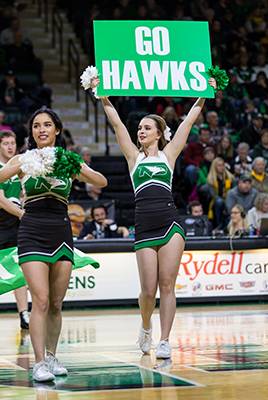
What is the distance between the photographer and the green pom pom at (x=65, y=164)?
7.38m

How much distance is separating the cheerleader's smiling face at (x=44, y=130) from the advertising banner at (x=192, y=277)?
6.45m

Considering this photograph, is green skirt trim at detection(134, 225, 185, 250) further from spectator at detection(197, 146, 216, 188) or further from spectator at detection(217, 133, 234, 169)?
spectator at detection(217, 133, 234, 169)

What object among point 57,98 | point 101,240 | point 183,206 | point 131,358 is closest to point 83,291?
point 101,240

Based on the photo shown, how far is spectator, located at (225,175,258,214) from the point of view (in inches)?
648

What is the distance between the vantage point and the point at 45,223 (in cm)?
755

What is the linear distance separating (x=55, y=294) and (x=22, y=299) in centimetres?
388

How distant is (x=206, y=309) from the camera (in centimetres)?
1384

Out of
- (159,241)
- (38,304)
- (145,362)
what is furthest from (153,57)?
(38,304)

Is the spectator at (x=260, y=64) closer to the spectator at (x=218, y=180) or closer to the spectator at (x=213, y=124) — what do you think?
the spectator at (x=213, y=124)

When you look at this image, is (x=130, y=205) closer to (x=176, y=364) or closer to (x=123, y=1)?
(x=123, y=1)

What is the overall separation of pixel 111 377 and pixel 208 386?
2.77 ft

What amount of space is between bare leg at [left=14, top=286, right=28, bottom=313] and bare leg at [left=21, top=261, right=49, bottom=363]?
3.97 m

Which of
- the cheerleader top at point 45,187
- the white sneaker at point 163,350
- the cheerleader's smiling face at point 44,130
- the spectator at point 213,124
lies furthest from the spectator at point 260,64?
the cheerleader top at point 45,187

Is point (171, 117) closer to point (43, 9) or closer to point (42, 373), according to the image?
point (43, 9)
